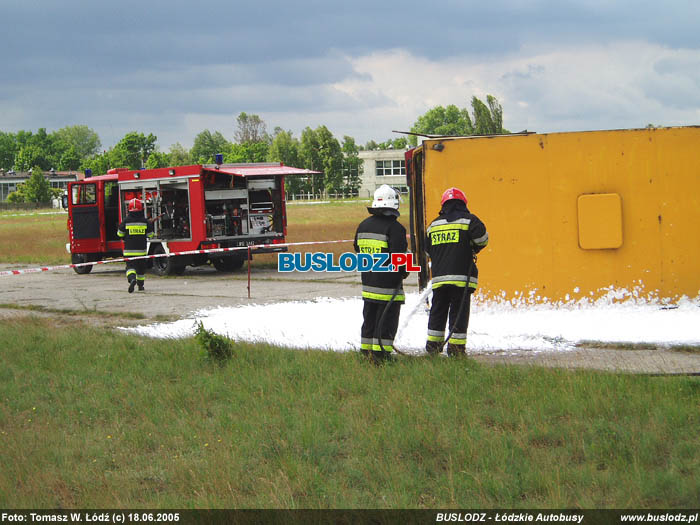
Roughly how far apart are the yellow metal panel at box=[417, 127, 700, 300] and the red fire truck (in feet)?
28.8

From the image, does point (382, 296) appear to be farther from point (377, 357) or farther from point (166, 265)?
point (166, 265)

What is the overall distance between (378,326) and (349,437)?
6.97 ft

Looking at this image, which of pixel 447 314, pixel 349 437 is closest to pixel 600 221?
pixel 447 314

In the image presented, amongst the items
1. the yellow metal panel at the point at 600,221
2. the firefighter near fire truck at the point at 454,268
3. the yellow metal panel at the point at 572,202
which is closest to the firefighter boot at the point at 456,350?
the firefighter near fire truck at the point at 454,268

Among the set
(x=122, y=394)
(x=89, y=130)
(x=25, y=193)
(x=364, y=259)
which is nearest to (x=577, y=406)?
(x=364, y=259)

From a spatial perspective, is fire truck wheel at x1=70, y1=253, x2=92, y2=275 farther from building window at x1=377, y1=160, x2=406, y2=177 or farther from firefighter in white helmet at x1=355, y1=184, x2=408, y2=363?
building window at x1=377, y1=160, x2=406, y2=177

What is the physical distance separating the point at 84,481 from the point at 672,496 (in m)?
3.51

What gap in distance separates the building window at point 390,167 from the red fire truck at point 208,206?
288ft

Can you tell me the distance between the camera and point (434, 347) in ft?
25.8

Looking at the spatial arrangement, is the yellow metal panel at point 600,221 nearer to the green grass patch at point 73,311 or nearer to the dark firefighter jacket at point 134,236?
the green grass patch at point 73,311

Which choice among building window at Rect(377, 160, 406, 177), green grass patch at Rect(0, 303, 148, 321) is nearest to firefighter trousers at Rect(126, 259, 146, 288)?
green grass patch at Rect(0, 303, 148, 321)

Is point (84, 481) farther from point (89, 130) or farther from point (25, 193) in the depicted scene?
point (89, 130)

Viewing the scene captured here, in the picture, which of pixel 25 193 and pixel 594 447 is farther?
pixel 25 193

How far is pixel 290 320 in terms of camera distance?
11281mm
